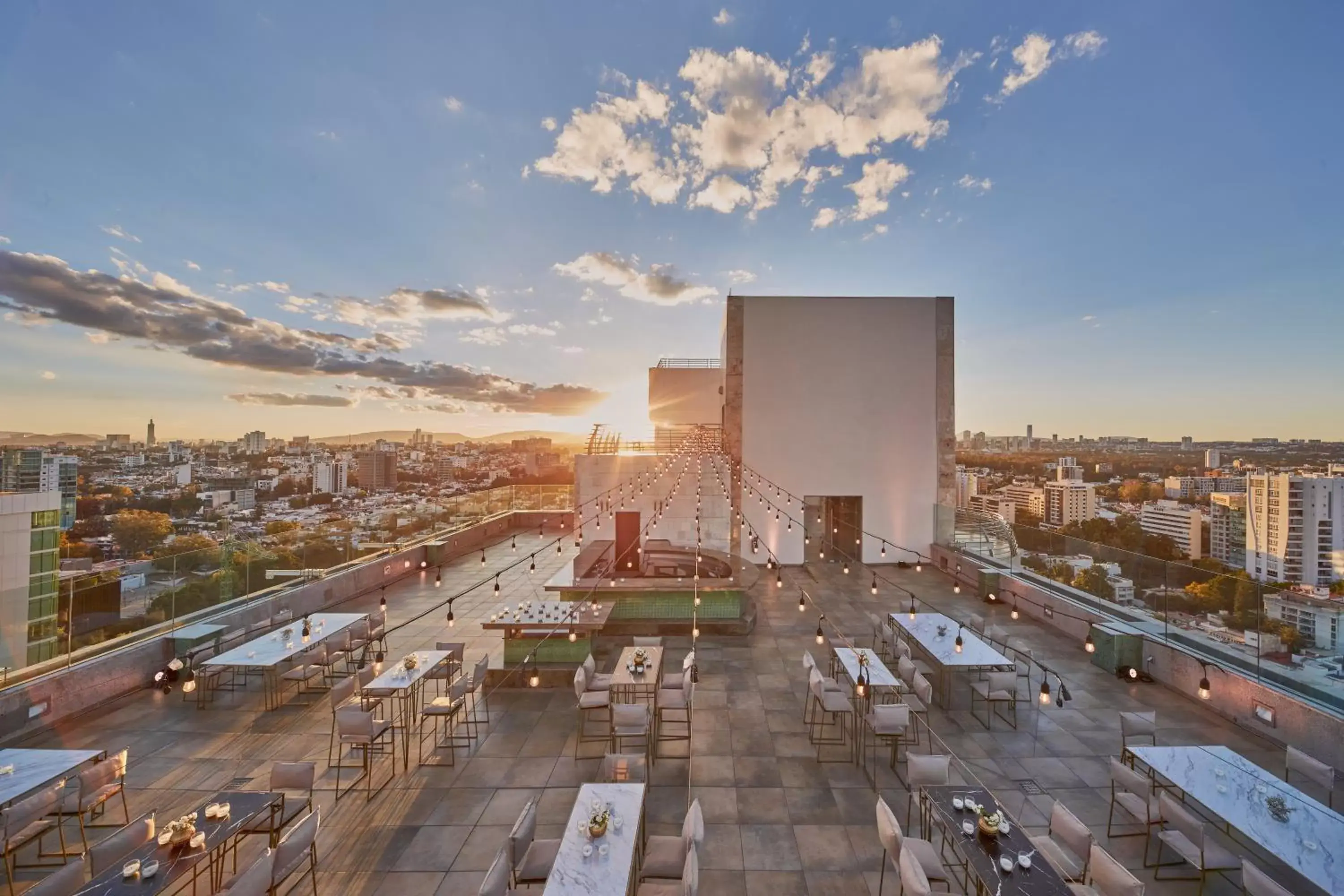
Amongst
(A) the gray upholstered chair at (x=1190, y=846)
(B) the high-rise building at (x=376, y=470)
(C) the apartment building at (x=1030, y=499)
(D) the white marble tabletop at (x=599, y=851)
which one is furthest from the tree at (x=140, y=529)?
(C) the apartment building at (x=1030, y=499)

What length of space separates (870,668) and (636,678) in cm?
306

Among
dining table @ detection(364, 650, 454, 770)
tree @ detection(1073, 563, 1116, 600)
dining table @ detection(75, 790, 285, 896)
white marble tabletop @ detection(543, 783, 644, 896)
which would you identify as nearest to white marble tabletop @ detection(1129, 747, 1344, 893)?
white marble tabletop @ detection(543, 783, 644, 896)

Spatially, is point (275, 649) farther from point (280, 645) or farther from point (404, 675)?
point (404, 675)

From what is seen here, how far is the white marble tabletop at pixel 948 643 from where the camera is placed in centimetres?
626

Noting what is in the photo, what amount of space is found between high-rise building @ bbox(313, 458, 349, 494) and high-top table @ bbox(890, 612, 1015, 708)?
2157cm

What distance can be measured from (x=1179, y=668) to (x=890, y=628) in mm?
4038

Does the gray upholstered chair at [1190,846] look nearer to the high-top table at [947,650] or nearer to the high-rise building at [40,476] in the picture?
the high-top table at [947,650]

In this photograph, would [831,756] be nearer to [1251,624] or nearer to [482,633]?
[1251,624]

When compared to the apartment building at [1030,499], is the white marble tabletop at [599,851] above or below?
below

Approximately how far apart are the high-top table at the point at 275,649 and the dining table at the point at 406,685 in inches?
55.9

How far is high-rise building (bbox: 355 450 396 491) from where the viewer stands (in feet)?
67.3

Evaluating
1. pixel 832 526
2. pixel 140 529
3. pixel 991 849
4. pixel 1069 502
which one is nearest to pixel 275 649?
pixel 991 849

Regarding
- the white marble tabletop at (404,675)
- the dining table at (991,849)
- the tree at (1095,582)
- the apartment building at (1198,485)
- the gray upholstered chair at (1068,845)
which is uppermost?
the apartment building at (1198,485)

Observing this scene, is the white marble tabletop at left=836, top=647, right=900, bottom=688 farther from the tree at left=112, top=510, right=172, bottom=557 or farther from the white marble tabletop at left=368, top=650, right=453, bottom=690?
the tree at left=112, top=510, right=172, bottom=557
